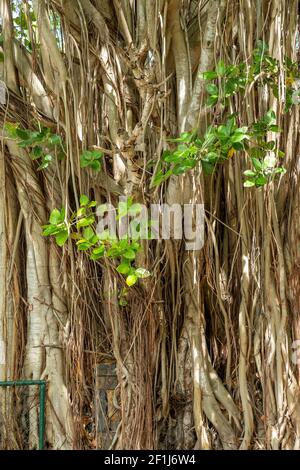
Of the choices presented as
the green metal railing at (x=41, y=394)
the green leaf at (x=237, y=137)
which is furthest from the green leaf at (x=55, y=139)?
the green metal railing at (x=41, y=394)

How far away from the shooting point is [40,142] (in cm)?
237

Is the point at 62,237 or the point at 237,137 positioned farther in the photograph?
the point at 62,237

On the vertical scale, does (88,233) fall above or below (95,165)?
below

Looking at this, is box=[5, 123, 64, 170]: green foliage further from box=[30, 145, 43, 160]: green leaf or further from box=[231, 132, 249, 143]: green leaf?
box=[231, 132, 249, 143]: green leaf

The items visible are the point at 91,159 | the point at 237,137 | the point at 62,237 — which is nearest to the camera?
the point at 237,137

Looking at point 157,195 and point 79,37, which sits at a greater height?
point 79,37

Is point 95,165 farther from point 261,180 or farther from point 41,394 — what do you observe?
point 41,394

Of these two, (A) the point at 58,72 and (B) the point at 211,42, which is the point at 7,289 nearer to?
(A) the point at 58,72

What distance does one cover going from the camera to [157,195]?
2430mm

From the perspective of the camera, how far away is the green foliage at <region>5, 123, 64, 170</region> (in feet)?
7.65

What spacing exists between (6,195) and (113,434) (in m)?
1.11

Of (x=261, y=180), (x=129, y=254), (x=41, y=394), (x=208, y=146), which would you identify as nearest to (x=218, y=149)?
(x=208, y=146)

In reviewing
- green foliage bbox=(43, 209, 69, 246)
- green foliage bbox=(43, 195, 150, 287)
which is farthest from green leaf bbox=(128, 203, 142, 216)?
green foliage bbox=(43, 209, 69, 246)

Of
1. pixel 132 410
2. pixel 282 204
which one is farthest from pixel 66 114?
pixel 132 410
